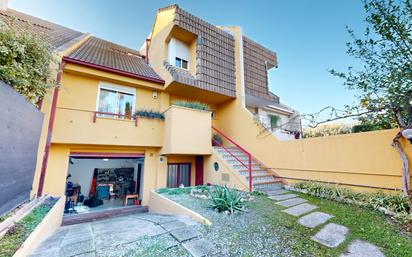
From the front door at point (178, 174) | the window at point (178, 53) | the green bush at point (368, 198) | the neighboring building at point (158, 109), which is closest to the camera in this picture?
the green bush at point (368, 198)

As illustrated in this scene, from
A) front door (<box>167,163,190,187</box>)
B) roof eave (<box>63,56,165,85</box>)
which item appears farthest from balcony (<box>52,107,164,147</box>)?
roof eave (<box>63,56,165,85</box>)

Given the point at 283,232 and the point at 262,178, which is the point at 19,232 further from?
the point at 262,178

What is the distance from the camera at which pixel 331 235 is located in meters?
3.41

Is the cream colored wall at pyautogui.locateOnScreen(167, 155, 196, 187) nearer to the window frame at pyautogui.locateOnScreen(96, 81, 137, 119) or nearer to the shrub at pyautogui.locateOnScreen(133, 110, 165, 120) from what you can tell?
the shrub at pyautogui.locateOnScreen(133, 110, 165, 120)

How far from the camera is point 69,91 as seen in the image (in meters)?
7.60

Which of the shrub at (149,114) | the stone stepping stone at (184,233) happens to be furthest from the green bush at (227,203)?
the shrub at (149,114)

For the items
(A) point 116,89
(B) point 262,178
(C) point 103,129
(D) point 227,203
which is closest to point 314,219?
(D) point 227,203

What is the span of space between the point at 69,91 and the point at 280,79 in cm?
1382

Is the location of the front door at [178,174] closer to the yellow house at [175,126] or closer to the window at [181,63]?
the yellow house at [175,126]

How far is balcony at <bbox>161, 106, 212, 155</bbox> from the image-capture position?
8.23 meters

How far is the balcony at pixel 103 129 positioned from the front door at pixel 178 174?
179 centimetres

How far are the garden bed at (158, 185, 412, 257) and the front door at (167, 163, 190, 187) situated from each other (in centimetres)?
496

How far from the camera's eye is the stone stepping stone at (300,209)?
448cm

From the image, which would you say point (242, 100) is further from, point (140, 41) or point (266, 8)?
point (140, 41)
